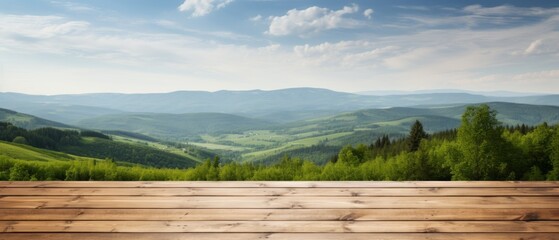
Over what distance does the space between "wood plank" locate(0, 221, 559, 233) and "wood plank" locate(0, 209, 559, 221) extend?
3.7 inches

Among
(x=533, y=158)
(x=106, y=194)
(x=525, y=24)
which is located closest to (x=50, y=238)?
(x=106, y=194)

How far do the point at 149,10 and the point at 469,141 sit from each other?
24.4m

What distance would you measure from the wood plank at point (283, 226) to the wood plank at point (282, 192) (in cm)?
85

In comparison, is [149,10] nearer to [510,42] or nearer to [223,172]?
[223,172]

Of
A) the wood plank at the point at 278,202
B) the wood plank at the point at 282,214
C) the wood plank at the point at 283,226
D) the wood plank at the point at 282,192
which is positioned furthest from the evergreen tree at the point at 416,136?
the wood plank at the point at 283,226

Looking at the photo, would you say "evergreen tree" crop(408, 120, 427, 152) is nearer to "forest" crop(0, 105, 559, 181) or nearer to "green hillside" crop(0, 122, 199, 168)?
"forest" crop(0, 105, 559, 181)

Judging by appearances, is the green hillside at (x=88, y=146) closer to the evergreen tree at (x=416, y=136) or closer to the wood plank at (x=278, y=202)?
the evergreen tree at (x=416, y=136)

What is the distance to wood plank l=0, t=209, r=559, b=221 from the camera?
3535 millimetres

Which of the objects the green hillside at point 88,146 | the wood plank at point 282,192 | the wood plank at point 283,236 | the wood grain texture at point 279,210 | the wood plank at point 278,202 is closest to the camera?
the wood plank at point 283,236

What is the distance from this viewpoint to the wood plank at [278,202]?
3879 mm

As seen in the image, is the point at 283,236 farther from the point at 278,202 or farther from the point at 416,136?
the point at 416,136

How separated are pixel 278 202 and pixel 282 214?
1.26ft

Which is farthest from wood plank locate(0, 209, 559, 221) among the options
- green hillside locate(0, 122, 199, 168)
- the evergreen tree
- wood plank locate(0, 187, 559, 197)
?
green hillside locate(0, 122, 199, 168)

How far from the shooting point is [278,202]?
405 centimetres
